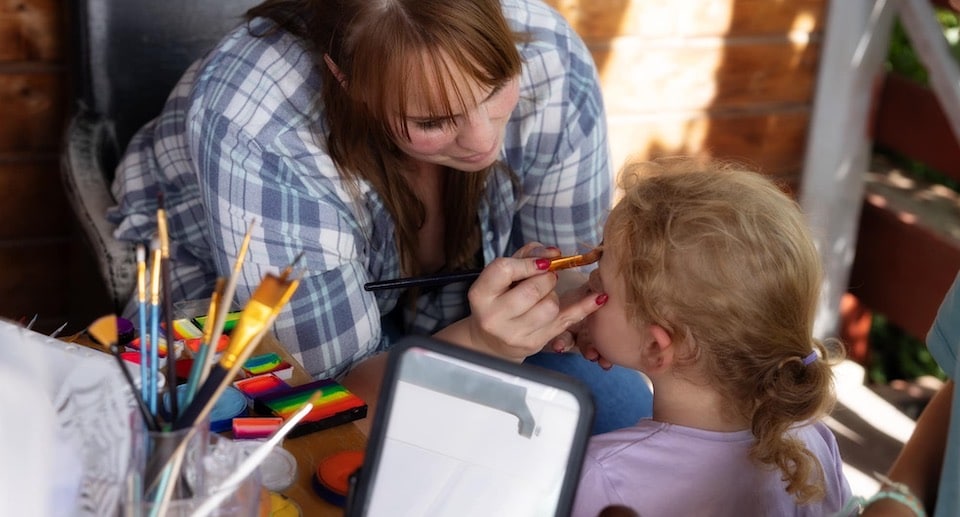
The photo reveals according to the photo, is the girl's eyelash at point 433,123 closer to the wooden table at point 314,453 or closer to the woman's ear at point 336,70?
the woman's ear at point 336,70

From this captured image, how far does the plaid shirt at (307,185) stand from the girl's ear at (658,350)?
420mm

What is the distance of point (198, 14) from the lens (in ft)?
5.92

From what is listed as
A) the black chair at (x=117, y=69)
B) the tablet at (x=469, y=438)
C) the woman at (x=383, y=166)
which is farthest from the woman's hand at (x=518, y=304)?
the black chair at (x=117, y=69)

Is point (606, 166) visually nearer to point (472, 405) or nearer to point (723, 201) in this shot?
point (723, 201)

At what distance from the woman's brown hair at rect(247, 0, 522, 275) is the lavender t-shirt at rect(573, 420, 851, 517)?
0.44 m

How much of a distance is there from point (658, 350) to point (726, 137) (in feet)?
5.06

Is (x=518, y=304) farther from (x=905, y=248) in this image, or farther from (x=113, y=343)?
(x=905, y=248)

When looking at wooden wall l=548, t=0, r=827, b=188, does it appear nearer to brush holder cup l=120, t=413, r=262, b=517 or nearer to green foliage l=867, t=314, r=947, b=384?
green foliage l=867, t=314, r=947, b=384

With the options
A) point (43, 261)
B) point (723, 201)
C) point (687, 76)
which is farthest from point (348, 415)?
point (687, 76)

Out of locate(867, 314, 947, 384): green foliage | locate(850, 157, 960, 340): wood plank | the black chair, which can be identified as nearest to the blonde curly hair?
the black chair

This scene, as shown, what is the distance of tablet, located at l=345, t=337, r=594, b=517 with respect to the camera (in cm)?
74

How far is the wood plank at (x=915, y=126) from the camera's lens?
2578mm

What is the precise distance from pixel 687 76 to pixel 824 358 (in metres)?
1.45

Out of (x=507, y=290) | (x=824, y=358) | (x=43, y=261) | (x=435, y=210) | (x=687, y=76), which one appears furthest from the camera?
(x=687, y=76)
